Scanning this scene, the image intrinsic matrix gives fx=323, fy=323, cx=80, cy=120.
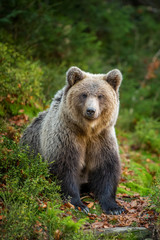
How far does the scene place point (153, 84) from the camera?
1581 centimetres

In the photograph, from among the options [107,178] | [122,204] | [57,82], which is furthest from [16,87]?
[122,204]

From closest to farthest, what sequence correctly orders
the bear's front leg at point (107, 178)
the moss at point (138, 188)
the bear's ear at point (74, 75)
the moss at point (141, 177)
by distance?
the bear's ear at point (74, 75) → the bear's front leg at point (107, 178) → the moss at point (138, 188) → the moss at point (141, 177)

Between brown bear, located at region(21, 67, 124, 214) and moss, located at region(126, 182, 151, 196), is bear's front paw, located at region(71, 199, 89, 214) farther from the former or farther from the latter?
moss, located at region(126, 182, 151, 196)

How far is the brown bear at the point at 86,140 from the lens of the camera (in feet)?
18.5

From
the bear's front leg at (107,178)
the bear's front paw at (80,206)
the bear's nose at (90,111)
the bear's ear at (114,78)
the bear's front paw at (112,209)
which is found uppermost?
the bear's ear at (114,78)

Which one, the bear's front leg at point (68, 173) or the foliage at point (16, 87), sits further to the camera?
the foliage at point (16, 87)

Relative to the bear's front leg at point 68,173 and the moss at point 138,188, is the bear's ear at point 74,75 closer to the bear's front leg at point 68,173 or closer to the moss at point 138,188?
the bear's front leg at point 68,173

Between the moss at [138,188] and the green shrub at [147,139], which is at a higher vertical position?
the green shrub at [147,139]

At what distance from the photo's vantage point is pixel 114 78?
19.3 feet

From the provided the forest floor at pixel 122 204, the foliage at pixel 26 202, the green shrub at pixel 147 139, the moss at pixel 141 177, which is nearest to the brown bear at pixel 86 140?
the forest floor at pixel 122 204

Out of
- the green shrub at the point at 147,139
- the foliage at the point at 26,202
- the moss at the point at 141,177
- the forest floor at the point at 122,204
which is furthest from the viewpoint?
the green shrub at the point at 147,139

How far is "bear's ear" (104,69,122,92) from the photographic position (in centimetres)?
584

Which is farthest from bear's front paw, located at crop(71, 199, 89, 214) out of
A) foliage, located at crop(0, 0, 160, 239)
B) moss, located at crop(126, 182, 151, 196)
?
moss, located at crop(126, 182, 151, 196)

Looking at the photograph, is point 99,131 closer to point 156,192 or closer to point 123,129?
point 156,192
